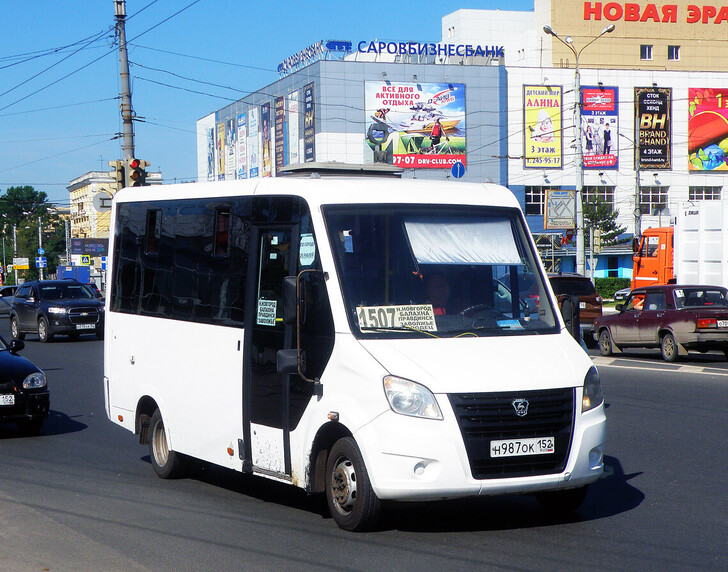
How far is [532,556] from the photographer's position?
6531 mm

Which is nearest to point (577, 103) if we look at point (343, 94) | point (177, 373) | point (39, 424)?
point (39, 424)

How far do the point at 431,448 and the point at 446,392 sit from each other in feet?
1.15

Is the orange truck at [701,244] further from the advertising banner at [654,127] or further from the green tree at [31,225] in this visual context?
the green tree at [31,225]

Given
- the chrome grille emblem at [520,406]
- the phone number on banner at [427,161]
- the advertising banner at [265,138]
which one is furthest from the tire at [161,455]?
the advertising banner at [265,138]

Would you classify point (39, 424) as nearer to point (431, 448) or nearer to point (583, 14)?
point (431, 448)

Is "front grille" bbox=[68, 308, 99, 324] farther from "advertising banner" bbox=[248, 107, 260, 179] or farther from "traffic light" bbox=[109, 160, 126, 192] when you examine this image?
"advertising banner" bbox=[248, 107, 260, 179]

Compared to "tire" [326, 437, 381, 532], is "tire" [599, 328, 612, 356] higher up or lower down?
lower down

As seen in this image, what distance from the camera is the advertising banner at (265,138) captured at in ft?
303

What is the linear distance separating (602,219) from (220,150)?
138 feet

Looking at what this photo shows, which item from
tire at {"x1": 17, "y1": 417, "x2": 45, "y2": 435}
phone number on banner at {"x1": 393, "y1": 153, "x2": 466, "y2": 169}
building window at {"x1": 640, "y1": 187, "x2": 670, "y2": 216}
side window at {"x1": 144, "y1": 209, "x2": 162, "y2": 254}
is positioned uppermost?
phone number on banner at {"x1": 393, "y1": 153, "x2": 466, "y2": 169}

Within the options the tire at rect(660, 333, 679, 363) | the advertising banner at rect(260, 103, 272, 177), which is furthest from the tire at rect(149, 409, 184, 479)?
the advertising banner at rect(260, 103, 272, 177)

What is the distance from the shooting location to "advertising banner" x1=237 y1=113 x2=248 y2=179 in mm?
99000

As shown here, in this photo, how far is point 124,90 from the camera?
1126 inches

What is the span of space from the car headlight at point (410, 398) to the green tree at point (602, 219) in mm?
72478
